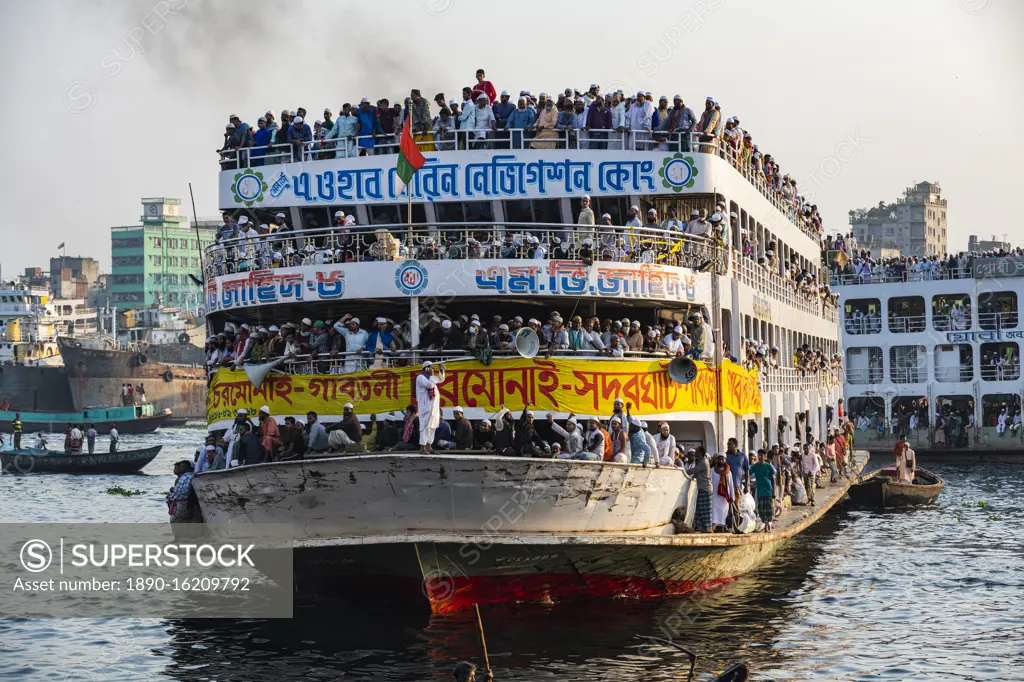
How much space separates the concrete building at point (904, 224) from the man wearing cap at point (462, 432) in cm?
13404

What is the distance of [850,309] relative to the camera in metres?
68.5

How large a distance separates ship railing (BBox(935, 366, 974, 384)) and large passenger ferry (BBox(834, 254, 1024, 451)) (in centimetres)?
5

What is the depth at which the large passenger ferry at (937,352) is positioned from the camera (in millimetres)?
62500

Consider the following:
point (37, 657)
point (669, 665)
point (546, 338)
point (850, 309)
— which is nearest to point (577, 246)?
point (546, 338)

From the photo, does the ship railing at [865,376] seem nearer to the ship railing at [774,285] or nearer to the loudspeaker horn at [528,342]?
the ship railing at [774,285]

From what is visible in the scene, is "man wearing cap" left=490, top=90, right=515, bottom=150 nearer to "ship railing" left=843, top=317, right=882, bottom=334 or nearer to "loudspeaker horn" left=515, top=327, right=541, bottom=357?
"loudspeaker horn" left=515, top=327, right=541, bottom=357

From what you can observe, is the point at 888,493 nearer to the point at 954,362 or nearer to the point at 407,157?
the point at 407,157

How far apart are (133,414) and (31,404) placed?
2489cm

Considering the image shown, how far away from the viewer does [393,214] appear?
23219 mm

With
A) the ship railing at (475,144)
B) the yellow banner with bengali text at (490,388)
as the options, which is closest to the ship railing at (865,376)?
the ship railing at (475,144)

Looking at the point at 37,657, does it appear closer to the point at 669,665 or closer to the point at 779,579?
the point at 669,665

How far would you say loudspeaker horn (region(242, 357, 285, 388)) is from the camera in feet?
64.8

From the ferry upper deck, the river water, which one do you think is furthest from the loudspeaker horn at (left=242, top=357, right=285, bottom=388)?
the river water

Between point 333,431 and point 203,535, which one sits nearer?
point 333,431
